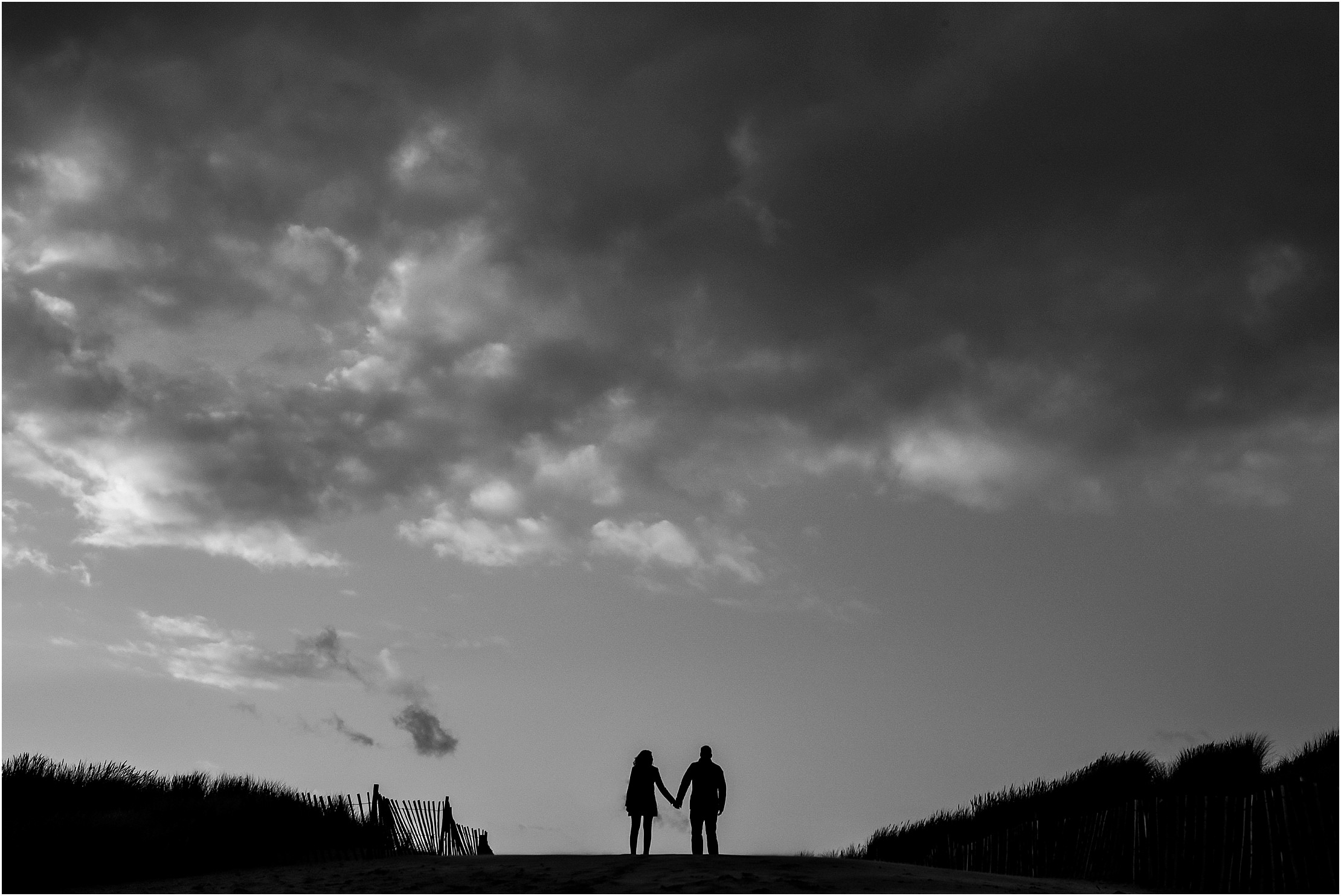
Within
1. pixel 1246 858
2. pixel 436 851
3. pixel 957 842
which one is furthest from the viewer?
pixel 957 842

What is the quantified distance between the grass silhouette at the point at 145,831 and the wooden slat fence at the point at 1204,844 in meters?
12.6

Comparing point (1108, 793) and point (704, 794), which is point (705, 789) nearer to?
point (704, 794)

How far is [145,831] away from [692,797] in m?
8.95

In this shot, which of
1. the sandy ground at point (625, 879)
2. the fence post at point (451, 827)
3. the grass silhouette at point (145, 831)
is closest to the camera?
the sandy ground at point (625, 879)

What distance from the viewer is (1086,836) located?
1753cm

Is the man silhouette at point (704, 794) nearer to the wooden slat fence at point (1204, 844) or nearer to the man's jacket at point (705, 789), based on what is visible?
the man's jacket at point (705, 789)

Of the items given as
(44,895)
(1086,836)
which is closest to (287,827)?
(44,895)

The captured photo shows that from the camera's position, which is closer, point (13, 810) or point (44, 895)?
point (44, 895)

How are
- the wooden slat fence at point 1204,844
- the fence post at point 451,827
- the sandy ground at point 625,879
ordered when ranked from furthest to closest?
the fence post at point 451,827
the sandy ground at point 625,879
the wooden slat fence at point 1204,844

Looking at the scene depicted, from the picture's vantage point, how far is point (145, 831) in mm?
17953

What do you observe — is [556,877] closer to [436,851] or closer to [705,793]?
[705,793]

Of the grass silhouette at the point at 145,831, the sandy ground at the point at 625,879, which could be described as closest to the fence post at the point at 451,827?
the grass silhouette at the point at 145,831

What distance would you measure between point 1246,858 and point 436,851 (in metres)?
17.7

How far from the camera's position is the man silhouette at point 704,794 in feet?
55.1
